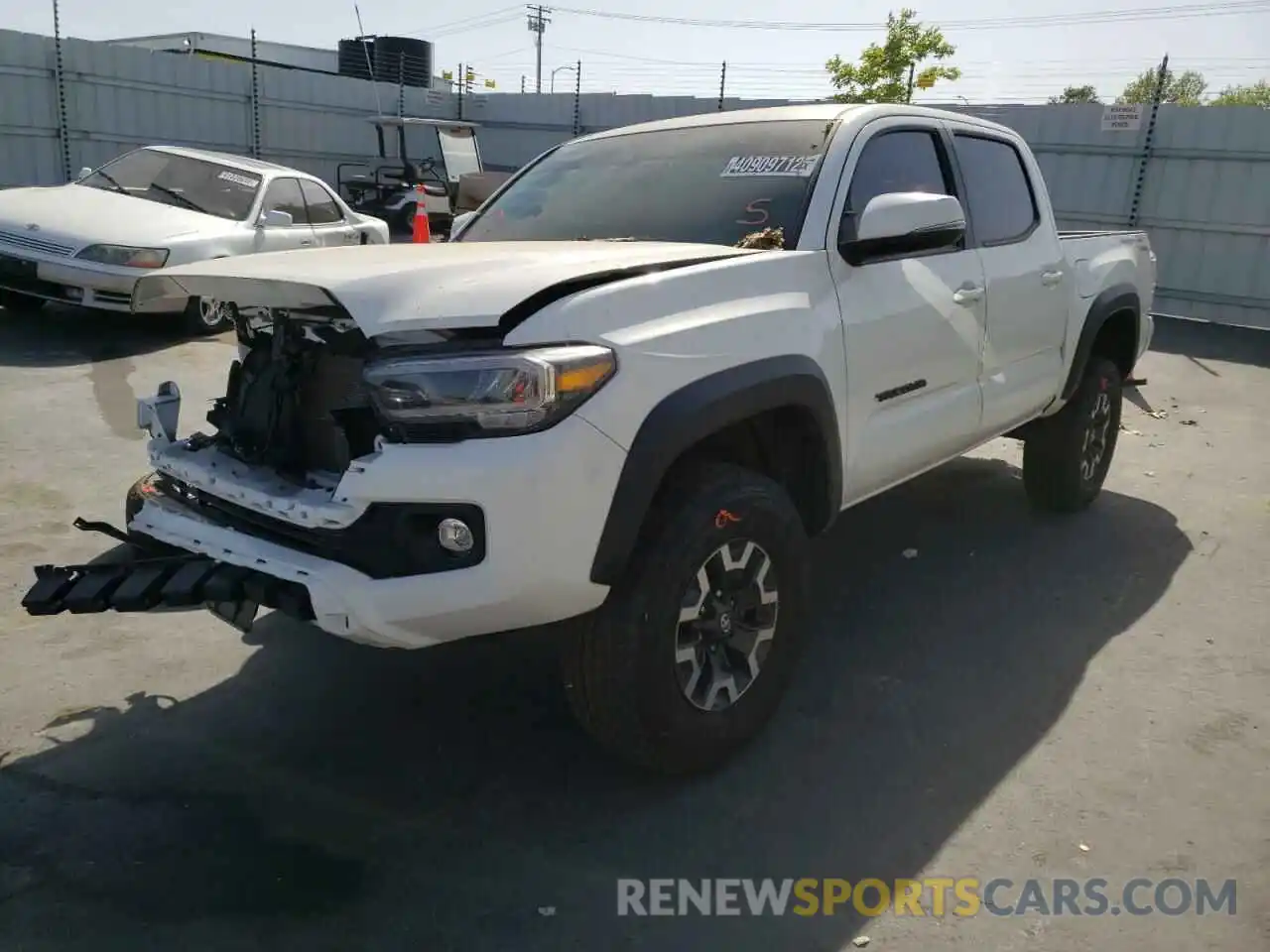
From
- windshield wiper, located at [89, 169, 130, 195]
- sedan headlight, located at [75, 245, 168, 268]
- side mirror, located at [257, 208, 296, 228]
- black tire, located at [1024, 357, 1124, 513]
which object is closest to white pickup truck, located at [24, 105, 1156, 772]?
black tire, located at [1024, 357, 1124, 513]

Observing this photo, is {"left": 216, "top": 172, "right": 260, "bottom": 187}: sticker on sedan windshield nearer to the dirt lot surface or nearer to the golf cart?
the dirt lot surface

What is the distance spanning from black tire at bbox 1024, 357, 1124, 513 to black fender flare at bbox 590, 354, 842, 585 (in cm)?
262

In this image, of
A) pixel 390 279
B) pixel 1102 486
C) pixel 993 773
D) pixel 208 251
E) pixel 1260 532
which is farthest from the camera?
pixel 208 251

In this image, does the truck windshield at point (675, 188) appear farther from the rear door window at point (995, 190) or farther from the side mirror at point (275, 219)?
the side mirror at point (275, 219)

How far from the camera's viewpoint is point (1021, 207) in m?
4.61

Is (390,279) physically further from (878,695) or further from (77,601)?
(878,695)

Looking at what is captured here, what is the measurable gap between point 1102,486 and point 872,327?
10.8 ft

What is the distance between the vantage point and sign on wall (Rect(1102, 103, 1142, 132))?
13.0 meters

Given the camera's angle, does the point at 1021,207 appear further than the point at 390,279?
Yes

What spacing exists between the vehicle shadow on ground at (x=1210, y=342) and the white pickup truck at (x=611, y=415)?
7.90 metres

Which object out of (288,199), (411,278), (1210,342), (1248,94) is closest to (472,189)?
(288,199)

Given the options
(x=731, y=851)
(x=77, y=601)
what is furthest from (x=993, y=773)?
(x=77, y=601)

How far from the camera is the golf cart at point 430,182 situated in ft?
52.5

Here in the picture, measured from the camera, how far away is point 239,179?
361 inches
